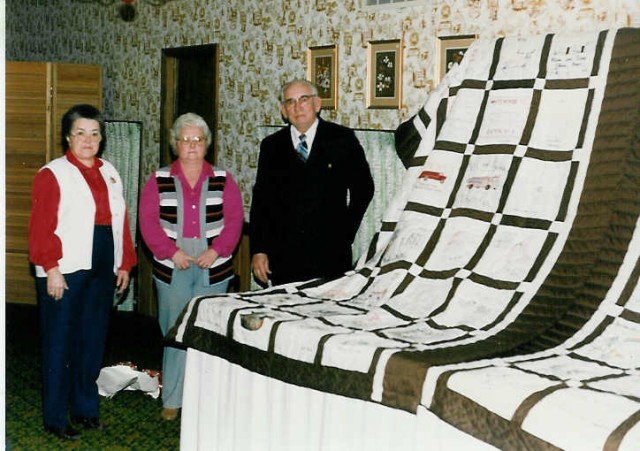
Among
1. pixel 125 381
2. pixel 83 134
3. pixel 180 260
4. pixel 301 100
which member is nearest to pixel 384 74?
pixel 301 100

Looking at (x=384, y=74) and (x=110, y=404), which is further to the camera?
(x=384, y=74)

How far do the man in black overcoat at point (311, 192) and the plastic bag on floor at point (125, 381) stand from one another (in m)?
0.91

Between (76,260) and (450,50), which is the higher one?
(450,50)

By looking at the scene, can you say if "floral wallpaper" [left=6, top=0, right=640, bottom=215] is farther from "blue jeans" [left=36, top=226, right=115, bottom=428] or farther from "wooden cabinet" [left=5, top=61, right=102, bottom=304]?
"blue jeans" [left=36, top=226, right=115, bottom=428]

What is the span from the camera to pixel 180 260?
11.1ft

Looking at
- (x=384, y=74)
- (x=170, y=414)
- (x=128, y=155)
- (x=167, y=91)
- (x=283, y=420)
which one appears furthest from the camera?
(x=167, y=91)

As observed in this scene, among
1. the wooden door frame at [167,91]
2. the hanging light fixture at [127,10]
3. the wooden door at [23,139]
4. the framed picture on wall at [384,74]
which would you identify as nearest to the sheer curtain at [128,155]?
the wooden door frame at [167,91]

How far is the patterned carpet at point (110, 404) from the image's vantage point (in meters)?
3.33

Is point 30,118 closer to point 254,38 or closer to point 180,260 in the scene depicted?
point 254,38

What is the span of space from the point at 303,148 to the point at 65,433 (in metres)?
1.46

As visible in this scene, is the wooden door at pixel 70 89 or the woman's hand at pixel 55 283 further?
the wooden door at pixel 70 89

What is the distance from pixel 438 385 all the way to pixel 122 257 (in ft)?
6.03

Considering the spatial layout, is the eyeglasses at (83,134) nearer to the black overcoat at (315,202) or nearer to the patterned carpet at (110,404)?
the black overcoat at (315,202)

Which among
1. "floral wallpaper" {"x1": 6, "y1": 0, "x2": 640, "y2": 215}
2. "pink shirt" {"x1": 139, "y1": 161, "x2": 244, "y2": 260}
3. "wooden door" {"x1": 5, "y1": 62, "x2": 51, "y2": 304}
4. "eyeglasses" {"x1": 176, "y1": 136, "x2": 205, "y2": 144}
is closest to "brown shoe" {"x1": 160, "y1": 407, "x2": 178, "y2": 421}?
"pink shirt" {"x1": 139, "y1": 161, "x2": 244, "y2": 260}
